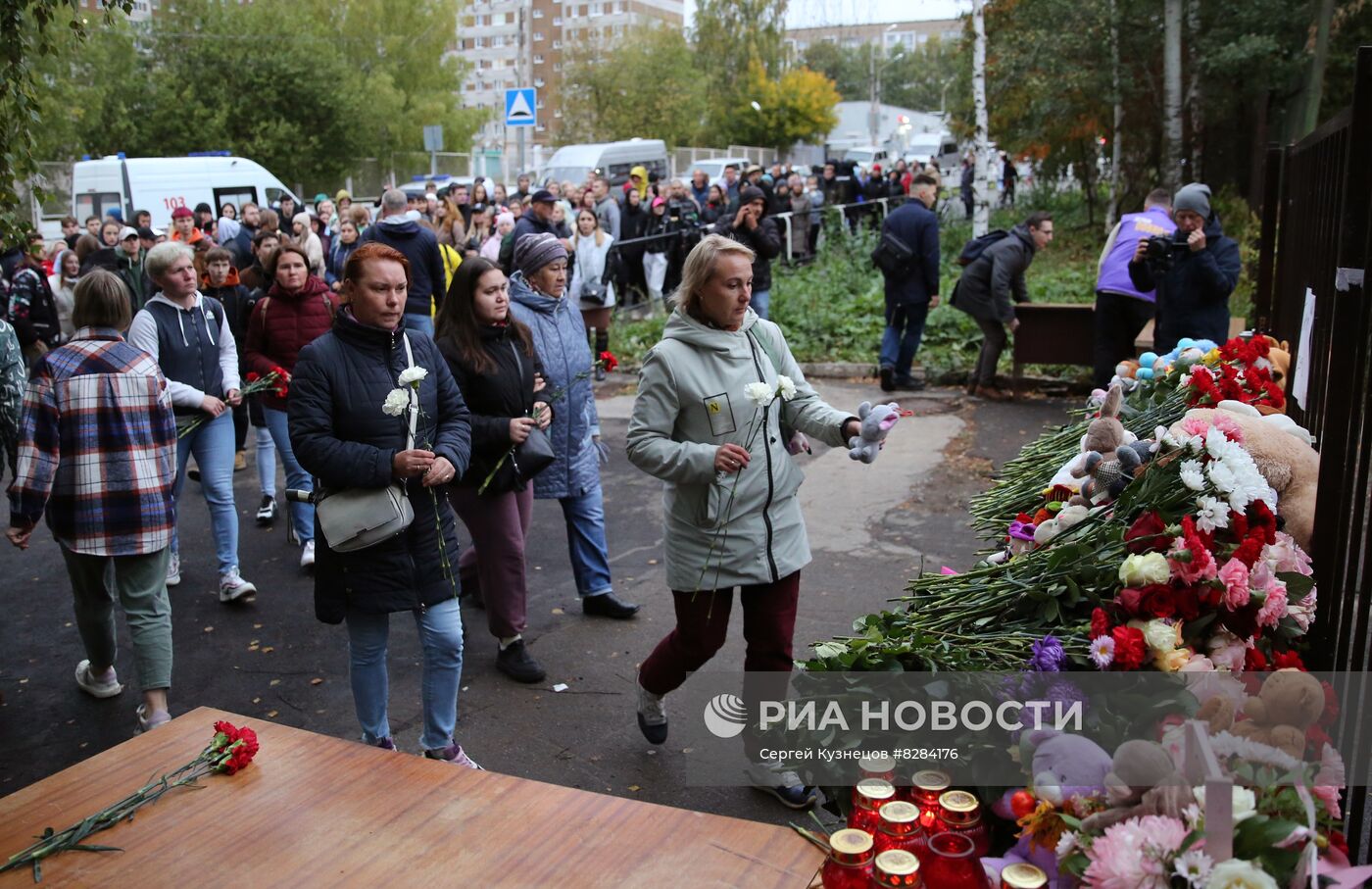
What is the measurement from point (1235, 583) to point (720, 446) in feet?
5.30

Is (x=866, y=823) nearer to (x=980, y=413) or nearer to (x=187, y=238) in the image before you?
(x=980, y=413)

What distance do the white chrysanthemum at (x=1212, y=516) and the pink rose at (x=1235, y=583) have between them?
0.16 metres

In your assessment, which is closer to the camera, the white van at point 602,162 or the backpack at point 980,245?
the backpack at point 980,245

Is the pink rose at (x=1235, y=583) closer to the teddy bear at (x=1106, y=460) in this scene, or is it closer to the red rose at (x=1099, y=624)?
the red rose at (x=1099, y=624)

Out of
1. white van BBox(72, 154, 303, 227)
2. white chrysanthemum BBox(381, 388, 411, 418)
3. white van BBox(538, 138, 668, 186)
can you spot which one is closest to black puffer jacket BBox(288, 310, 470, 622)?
white chrysanthemum BBox(381, 388, 411, 418)

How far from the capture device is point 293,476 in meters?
7.08

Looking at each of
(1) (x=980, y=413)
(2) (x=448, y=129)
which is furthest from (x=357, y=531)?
(2) (x=448, y=129)

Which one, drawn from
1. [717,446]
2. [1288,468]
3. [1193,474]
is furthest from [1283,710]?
[717,446]

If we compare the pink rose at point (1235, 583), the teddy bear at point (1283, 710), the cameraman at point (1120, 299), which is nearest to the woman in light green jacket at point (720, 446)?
the pink rose at point (1235, 583)

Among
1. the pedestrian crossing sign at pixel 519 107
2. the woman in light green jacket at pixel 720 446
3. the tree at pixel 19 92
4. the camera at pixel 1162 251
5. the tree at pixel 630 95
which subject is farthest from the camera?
the tree at pixel 630 95

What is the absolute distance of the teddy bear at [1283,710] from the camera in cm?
229

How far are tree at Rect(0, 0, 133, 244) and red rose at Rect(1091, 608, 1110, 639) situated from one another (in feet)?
13.9

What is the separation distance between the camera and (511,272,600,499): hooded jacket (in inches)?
214

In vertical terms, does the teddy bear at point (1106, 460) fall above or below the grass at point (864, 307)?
above
